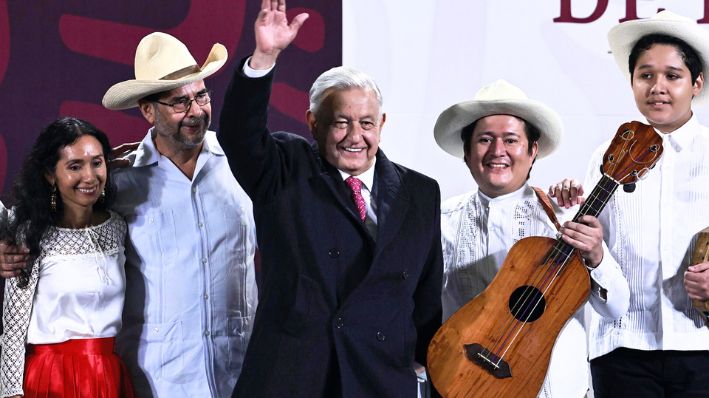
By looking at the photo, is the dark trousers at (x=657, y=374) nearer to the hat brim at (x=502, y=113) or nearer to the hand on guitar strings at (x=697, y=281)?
the hand on guitar strings at (x=697, y=281)

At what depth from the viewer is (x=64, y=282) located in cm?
329

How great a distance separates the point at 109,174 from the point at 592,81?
7.62 ft

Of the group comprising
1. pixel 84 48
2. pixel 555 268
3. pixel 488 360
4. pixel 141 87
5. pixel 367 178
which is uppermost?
pixel 84 48

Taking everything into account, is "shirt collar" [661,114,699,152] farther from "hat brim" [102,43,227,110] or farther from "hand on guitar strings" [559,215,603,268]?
"hat brim" [102,43,227,110]

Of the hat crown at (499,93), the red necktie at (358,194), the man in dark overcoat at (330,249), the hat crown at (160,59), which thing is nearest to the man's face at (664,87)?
the hat crown at (499,93)

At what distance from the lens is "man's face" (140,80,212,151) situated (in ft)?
11.5

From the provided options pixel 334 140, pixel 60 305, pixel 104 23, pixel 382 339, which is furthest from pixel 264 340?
pixel 104 23

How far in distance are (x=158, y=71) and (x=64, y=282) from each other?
2.83 ft

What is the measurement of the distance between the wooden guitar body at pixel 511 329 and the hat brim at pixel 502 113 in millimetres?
556

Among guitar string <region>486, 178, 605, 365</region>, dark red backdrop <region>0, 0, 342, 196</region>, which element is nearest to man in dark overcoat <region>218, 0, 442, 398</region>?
guitar string <region>486, 178, 605, 365</region>

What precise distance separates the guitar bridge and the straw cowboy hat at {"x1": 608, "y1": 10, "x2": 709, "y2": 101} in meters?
1.30

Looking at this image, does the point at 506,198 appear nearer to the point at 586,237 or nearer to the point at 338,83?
the point at 586,237

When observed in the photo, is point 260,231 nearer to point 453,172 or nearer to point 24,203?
point 24,203

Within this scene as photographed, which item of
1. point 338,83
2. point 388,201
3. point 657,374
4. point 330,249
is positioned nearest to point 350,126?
point 338,83
